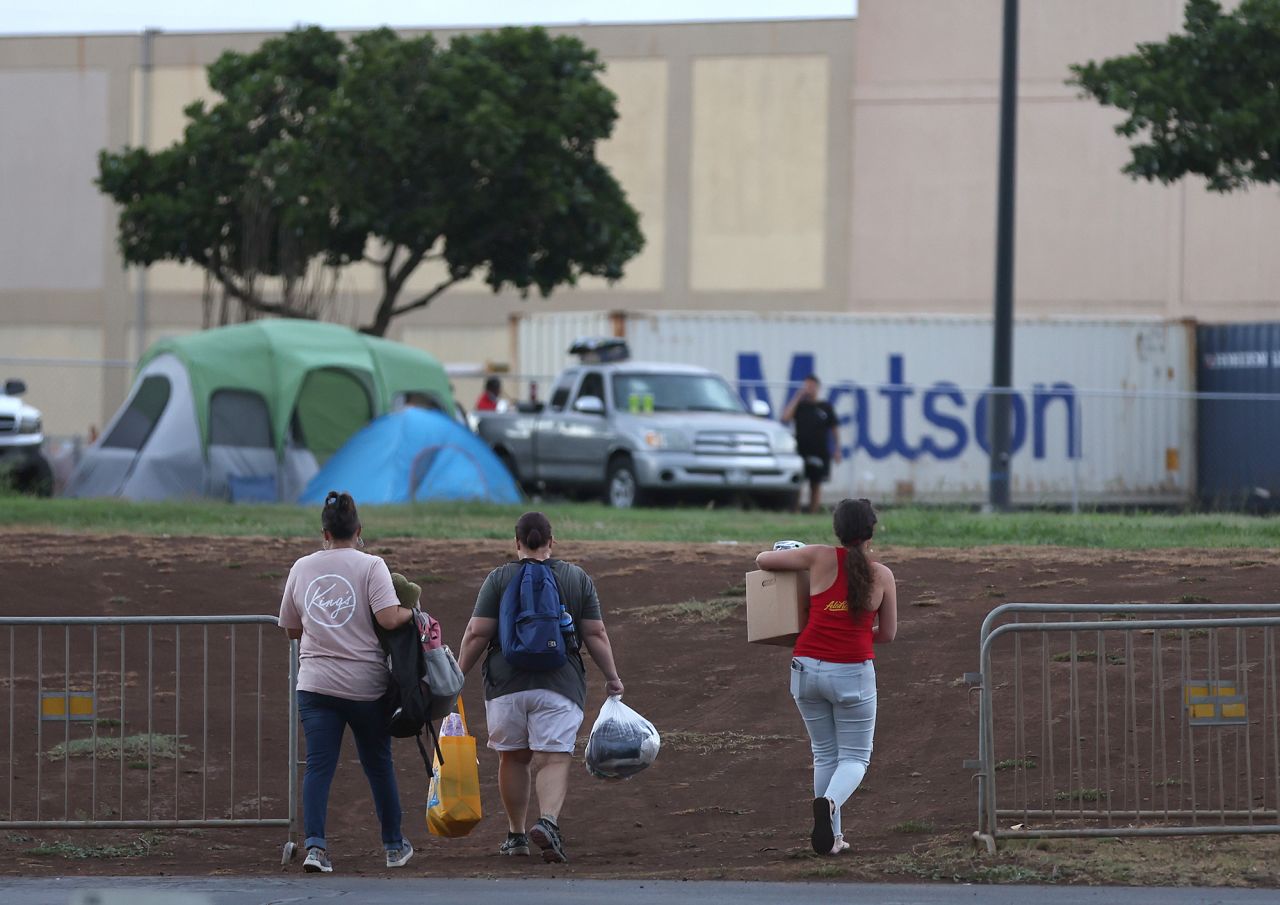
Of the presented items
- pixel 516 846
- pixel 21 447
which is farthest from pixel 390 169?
pixel 516 846

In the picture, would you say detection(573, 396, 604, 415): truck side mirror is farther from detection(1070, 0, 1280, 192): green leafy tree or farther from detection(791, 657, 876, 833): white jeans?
detection(791, 657, 876, 833): white jeans

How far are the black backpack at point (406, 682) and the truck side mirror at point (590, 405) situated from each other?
47.7 ft

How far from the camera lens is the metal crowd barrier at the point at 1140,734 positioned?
8.24 meters

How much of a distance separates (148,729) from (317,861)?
2.10 meters

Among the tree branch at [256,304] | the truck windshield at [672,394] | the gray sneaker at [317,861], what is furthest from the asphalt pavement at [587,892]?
the tree branch at [256,304]

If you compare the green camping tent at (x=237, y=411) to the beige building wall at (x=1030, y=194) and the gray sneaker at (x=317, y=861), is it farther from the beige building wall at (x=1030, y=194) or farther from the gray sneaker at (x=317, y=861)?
the beige building wall at (x=1030, y=194)

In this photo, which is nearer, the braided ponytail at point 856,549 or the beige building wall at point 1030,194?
the braided ponytail at point 856,549

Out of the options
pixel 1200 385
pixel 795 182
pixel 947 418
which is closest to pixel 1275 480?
pixel 1200 385

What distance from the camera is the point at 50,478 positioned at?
21969 millimetres

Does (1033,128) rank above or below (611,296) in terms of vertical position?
above

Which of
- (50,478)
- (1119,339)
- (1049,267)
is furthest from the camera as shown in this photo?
(1049,267)

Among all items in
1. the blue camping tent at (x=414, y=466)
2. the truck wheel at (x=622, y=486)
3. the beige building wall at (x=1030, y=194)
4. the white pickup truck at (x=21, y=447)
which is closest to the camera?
the blue camping tent at (x=414, y=466)

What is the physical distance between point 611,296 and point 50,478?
88.0 feet

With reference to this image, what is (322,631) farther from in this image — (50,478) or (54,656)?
(50,478)
